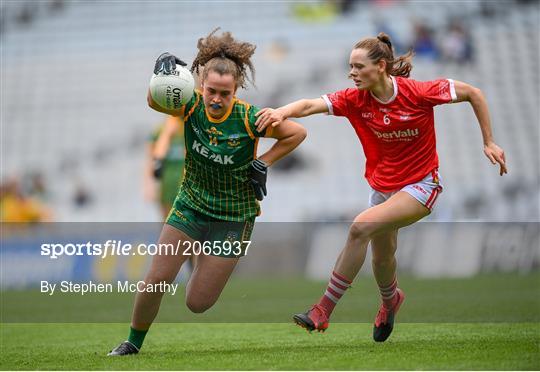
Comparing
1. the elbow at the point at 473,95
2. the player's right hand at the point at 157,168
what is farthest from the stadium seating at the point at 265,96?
the elbow at the point at 473,95

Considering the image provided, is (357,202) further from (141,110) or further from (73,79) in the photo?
(73,79)

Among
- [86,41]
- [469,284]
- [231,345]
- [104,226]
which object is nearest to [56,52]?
[86,41]

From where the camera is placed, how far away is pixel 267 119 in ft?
19.8

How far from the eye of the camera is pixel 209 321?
9.23m

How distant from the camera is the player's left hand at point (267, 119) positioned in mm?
6051

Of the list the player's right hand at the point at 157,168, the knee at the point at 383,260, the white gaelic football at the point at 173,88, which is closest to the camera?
the white gaelic football at the point at 173,88

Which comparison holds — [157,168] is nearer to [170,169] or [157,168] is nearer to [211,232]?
[170,169]

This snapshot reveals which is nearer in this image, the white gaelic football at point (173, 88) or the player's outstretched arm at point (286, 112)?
the white gaelic football at point (173, 88)

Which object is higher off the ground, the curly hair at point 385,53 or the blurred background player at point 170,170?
the curly hair at point 385,53

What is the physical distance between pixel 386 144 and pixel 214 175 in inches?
49.6

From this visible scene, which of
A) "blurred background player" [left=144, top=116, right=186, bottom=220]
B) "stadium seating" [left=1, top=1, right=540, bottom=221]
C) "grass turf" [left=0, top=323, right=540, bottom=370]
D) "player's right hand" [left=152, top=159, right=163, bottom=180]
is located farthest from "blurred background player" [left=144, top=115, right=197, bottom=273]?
"stadium seating" [left=1, top=1, right=540, bottom=221]

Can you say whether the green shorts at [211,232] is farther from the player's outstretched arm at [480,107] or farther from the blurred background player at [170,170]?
the blurred background player at [170,170]

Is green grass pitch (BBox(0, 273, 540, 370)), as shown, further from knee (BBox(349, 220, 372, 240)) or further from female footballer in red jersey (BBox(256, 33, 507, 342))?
knee (BBox(349, 220, 372, 240))

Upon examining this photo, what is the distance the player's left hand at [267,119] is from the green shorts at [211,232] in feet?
2.33
